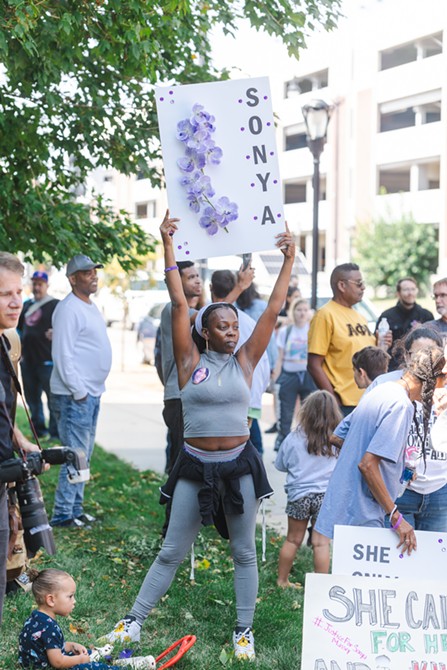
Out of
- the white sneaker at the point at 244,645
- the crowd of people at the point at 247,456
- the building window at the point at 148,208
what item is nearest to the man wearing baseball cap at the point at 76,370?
the crowd of people at the point at 247,456

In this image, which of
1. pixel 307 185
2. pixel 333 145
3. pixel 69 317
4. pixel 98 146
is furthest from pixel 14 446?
pixel 307 185

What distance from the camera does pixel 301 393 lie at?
37.2 feet

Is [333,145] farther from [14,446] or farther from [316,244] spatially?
[14,446]

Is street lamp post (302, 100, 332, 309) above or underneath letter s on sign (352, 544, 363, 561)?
above

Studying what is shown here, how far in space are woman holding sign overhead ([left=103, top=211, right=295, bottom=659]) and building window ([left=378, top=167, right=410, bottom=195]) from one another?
4436 centimetres

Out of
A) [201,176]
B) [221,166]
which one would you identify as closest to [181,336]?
[201,176]

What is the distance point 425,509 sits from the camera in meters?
5.01

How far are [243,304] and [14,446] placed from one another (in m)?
4.85

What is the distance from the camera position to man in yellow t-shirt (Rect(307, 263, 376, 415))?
22.8ft

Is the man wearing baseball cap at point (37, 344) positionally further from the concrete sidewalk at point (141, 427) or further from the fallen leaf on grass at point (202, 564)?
the fallen leaf on grass at point (202, 564)

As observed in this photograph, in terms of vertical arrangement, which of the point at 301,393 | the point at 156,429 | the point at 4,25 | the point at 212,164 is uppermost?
the point at 4,25

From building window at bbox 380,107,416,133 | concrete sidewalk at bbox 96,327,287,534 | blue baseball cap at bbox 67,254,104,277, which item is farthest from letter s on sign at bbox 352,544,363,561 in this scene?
building window at bbox 380,107,416,133

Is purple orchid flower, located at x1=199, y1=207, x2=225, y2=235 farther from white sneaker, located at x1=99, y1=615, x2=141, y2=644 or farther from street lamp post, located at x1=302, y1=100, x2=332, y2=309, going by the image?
street lamp post, located at x1=302, y1=100, x2=332, y2=309

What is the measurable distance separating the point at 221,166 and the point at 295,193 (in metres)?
48.6
